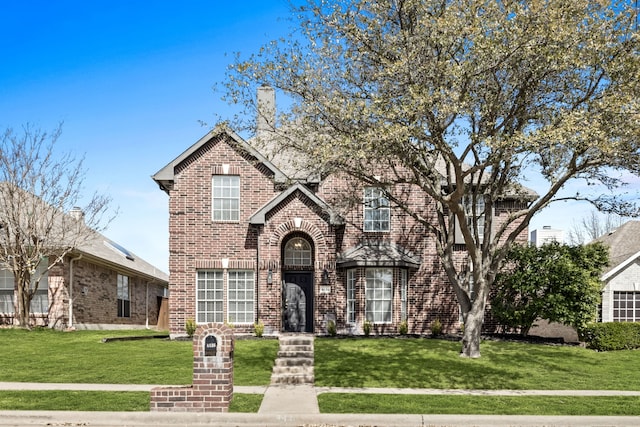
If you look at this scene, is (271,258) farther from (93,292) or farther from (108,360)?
(93,292)

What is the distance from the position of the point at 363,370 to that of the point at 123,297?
18933 mm

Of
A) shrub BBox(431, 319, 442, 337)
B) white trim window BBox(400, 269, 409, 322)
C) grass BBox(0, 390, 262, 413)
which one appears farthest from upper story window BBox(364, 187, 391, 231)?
grass BBox(0, 390, 262, 413)

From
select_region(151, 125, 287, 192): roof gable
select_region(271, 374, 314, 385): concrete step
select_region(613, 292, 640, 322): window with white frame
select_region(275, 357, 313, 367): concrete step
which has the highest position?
select_region(151, 125, 287, 192): roof gable

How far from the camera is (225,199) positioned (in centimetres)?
2384

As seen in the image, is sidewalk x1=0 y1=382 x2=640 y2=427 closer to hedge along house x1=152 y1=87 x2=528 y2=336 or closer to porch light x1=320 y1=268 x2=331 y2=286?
porch light x1=320 y1=268 x2=331 y2=286

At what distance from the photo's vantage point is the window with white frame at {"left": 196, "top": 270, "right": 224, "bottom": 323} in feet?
76.6

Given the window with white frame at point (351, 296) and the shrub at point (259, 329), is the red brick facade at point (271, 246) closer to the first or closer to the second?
the window with white frame at point (351, 296)

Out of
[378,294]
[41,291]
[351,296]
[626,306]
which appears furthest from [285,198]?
[626,306]

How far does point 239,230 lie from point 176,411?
12.7m

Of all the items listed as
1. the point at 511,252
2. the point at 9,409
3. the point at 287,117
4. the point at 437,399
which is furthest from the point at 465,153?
the point at 9,409

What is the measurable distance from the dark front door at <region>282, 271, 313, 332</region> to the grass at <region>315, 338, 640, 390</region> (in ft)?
7.91

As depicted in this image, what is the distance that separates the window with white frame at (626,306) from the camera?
27.3 meters

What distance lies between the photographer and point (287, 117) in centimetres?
1686

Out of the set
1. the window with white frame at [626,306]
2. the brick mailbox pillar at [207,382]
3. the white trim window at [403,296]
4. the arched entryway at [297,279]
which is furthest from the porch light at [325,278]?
the window with white frame at [626,306]
